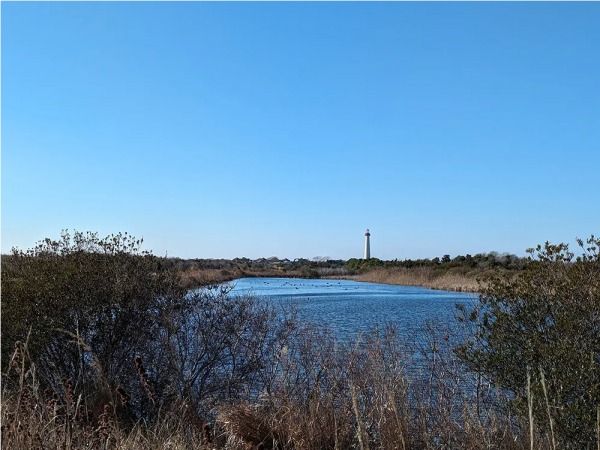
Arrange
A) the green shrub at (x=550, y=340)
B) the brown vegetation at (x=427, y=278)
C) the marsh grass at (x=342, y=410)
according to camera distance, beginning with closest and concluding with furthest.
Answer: the green shrub at (x=550, y=340)
the marsh grass at (x=342, y=410)
the brown vegetation at (x=427, y=278)

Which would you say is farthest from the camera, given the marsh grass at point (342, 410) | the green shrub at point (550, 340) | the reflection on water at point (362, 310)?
the reflection on water at point (362, 310)

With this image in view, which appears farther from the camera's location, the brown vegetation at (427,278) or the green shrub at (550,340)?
the brown vegetation at (427,278)

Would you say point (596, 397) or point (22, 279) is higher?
point (22, 279)

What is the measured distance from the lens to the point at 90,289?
8250mm

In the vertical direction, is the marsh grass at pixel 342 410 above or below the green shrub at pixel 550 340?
below

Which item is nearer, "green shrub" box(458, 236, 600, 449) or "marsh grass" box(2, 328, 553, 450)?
"green shrub" box(458, 236, 600, 449)

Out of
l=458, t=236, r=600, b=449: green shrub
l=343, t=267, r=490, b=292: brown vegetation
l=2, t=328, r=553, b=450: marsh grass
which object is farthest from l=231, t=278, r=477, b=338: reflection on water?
l=343, t=267, r=490, b=292: brown vegetation

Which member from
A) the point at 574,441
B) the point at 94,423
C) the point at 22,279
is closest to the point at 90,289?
the point at 22,279

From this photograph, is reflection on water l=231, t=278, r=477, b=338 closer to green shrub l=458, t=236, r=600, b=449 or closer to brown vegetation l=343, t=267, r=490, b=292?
green shrub l=458, t=236, r=600, b=449

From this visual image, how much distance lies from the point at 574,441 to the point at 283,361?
3294mm

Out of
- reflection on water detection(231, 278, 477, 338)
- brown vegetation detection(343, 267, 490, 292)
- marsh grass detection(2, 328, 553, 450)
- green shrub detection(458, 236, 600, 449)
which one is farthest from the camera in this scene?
brown vegetation detection(343, 267, 490, 292)

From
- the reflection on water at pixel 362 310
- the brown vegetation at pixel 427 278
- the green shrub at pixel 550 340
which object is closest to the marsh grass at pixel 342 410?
the green shrub at pixel 550 340

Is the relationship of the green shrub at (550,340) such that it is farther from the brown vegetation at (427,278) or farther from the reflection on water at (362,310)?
the brown vegetation at (427,278)

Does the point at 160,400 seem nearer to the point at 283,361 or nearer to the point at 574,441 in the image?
the point at 283,361
